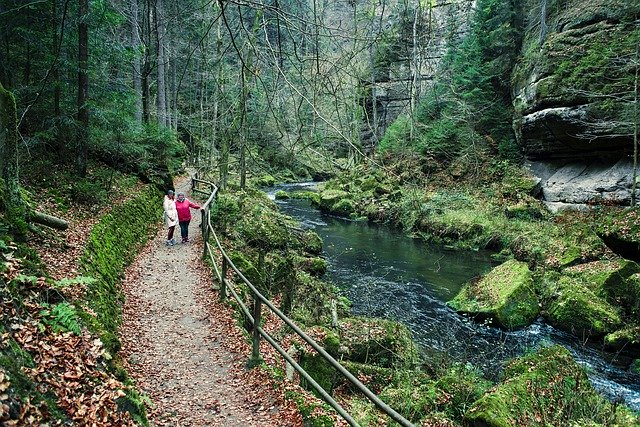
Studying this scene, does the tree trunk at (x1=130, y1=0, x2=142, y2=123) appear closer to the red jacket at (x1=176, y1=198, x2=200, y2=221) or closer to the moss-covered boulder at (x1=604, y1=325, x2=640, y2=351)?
the red jacket at (x1=176, y1=198, x2=200, y2=221)

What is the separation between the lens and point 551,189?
23.5 m

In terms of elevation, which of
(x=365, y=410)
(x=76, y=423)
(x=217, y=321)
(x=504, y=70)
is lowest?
(x=365, y=410)

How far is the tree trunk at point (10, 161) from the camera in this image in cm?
656

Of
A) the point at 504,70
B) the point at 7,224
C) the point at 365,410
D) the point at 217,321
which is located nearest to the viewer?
the point at 7,224

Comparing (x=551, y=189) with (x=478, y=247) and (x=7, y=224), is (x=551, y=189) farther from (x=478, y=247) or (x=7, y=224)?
(x=7, y=224)

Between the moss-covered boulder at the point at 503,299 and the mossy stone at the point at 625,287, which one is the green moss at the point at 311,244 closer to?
the moss-covered boulder at the point at 503,299

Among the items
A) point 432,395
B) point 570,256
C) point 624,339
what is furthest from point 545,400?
point 570,256

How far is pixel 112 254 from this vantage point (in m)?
9.98

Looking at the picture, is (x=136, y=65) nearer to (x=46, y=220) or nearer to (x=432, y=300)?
(x=46, y=220)

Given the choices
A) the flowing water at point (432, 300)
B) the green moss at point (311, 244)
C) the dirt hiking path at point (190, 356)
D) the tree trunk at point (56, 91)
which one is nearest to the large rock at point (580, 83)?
the flowing water at point (432, 300)

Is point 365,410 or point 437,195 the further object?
point 437,195

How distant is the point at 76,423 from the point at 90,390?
0.63 meters

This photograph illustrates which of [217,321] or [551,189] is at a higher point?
[551,189]

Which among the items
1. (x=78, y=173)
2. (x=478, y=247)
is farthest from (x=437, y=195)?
(x=78, y=173)
